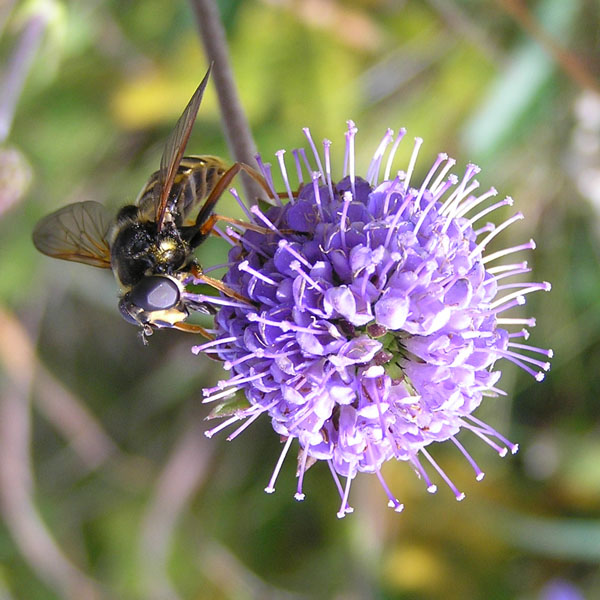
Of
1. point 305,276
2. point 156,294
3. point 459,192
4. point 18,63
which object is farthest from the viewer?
point 18,63

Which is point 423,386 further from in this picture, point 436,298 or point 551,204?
point 551,204

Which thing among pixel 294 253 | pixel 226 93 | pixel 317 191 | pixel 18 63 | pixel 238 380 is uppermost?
pixel 18 63

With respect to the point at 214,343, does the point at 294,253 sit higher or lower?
higher

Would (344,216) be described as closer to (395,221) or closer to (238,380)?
(395,221)

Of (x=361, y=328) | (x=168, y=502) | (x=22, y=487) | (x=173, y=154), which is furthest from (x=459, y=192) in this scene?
(x=22, y=487)

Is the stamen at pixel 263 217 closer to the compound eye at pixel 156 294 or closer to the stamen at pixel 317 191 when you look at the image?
the stamen at pixel 317 191

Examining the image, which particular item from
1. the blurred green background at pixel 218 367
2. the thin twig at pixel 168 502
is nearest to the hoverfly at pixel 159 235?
the blurred green background at pixel 218 367
